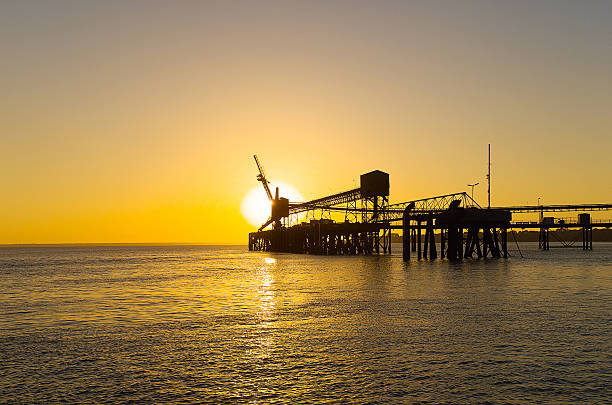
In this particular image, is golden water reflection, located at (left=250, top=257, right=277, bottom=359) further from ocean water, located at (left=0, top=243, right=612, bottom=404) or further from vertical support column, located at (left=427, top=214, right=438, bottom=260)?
Result: vertical support column, located at (left=427, top=214, right=438, bottom=260)

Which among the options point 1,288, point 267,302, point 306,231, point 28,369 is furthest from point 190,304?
point 306,231

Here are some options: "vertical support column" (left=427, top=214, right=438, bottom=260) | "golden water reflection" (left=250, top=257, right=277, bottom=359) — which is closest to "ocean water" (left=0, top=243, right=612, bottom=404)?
"golden water reflection" (left=250, top=257, right=277, bottom=359)

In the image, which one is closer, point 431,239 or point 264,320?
point 264,320

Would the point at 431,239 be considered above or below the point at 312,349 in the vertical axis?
above

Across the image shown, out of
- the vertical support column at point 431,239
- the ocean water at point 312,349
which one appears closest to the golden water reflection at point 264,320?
the ocean water at point 312,349

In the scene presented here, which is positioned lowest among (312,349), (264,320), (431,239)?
(264,320)

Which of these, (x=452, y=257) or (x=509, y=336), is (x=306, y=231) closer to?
(x=452, y=257)

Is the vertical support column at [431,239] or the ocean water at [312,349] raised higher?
the vertical support column at [431,239]

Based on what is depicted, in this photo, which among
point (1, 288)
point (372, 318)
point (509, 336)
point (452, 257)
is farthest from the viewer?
point (452, 257)

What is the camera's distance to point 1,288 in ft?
156

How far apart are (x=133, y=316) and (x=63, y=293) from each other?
17.4 m

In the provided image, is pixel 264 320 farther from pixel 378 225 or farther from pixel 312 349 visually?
pixel 378 225

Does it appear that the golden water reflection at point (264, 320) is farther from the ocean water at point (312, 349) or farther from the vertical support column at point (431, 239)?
the vertical support column at point (431, 239)

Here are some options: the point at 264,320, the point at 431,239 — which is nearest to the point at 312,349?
the point at 264,320
